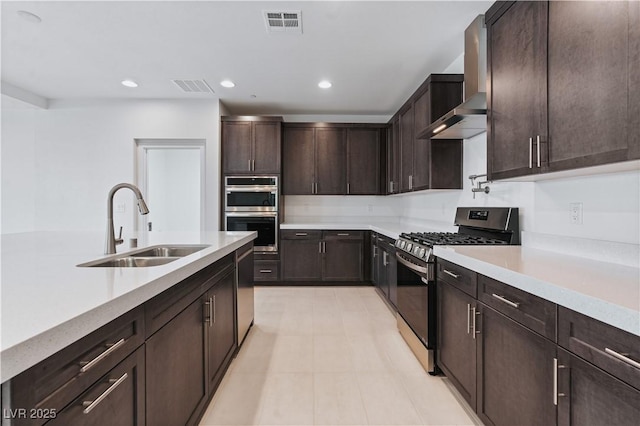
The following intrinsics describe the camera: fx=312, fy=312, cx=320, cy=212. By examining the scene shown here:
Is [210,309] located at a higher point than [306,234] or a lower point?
lower

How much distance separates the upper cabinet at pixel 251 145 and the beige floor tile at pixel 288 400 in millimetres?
3032

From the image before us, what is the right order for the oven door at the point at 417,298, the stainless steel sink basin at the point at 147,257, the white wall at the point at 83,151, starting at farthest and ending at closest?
the white wall at the point at 83,151
the oven door at the point at 417,298
the stainless steel sink basin at the point at 147,257

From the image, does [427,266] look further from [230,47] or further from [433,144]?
[230,47]

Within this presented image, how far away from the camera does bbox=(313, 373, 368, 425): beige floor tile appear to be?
174 centimetres

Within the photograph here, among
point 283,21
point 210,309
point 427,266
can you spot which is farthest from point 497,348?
point 283,21

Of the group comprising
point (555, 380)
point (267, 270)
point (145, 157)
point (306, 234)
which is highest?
point (145, 157)

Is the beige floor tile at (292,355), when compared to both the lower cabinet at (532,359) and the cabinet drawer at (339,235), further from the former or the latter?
the cabinet drawer at (339,235)

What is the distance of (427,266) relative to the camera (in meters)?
2.16

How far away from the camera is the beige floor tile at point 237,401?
5.70 ft

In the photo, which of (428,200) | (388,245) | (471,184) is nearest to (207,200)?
(388,245)

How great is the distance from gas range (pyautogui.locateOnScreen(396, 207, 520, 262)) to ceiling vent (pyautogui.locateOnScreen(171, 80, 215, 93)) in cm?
304

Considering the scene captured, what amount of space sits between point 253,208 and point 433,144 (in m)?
2.61

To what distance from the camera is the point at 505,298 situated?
1359 millimetres

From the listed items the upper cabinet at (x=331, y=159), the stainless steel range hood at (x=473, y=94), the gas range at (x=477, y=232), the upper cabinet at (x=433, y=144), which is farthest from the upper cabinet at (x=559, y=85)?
the upper cabinet at (x=331, y=159)
